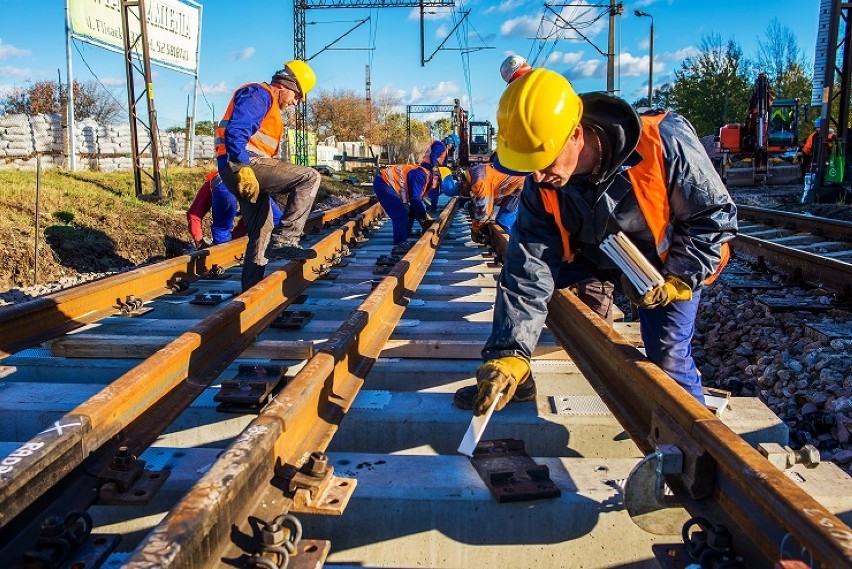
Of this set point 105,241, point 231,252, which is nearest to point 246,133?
point 231,252

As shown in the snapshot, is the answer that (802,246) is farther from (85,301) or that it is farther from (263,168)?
(85,301)

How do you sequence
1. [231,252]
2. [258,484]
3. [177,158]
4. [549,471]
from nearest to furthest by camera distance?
[258,484], [549,471], [231,252], [177,158]

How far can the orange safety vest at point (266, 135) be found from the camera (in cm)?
546

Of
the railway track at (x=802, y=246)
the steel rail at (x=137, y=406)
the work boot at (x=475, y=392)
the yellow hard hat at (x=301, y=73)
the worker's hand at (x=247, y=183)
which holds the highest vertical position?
the yellow hard hat at (x=301, y=73)

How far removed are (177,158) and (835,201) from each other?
21.3 m

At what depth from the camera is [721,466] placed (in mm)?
1916

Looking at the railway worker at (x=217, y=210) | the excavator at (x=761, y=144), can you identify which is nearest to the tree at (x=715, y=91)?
the excavator at (x=761, y=144)

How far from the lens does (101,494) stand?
7.09 feet

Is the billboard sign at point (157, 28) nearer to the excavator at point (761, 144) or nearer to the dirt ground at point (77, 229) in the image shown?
the dirt ground at point (77, 229)

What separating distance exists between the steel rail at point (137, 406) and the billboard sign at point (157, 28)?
46.8 feet

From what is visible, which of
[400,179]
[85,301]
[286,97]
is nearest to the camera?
[85,301]

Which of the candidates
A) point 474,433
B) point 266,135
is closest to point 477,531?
point 474,433

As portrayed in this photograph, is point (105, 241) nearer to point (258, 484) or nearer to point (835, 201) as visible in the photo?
point (258, 484)

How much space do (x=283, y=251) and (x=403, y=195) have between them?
11.1 feet
